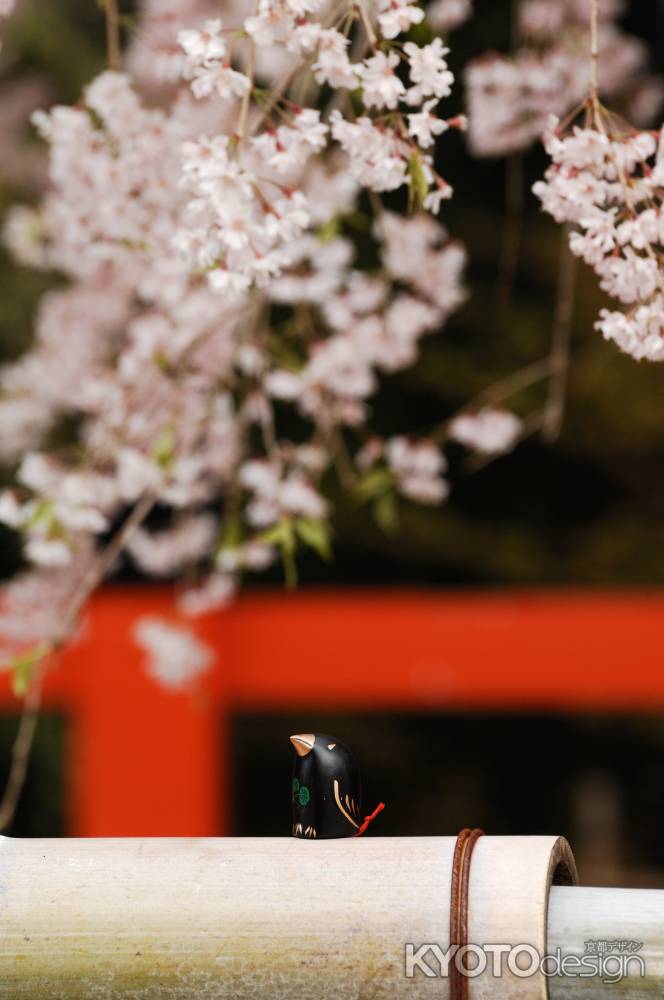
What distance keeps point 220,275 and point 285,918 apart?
391 millimetres

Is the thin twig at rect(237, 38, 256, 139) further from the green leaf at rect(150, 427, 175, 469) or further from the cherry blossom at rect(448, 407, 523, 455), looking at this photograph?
the cherry blossom at rect(448, 407, 523, 455)

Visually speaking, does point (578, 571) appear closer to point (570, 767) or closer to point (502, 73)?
point (570, 767)

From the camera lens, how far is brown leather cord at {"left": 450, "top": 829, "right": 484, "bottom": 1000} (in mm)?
660

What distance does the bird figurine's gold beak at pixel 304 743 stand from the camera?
0.79 meters

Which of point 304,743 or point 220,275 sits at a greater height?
point 220,275

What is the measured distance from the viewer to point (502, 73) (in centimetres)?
141

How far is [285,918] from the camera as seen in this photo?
684 millimetres

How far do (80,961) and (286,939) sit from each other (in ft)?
0.40

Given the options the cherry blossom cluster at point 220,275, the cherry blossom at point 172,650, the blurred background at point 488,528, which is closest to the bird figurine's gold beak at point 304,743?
the cherry blossom cluster at point 220,275

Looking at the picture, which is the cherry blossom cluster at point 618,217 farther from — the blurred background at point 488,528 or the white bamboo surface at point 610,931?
the blurred background at point 488,528

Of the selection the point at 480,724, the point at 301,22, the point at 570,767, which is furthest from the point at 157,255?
the point at 570,767

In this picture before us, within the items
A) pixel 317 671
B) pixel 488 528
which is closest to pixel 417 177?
pixel 317 671

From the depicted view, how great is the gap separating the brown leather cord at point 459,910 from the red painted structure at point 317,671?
162 cm

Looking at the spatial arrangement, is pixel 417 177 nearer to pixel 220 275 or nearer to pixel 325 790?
pixel 220 275
